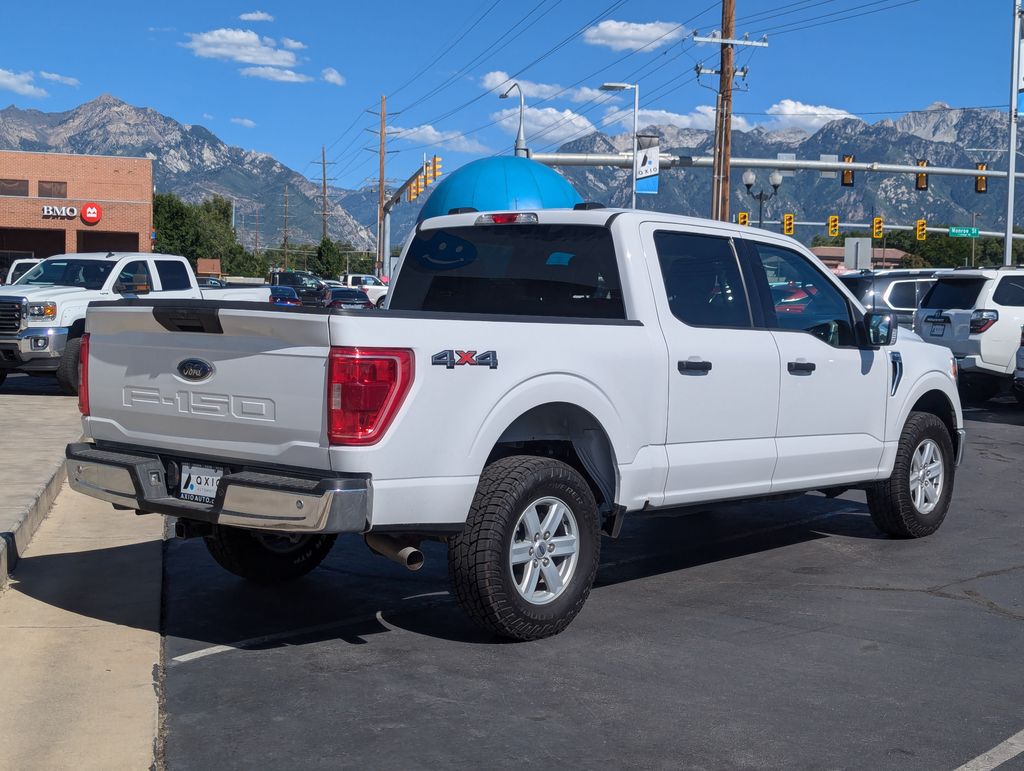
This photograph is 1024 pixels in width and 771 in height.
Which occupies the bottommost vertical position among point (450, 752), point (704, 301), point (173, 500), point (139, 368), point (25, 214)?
point (450, 752)

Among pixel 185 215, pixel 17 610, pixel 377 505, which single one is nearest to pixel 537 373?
pixel 377 505

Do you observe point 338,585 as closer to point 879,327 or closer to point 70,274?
point 879,327

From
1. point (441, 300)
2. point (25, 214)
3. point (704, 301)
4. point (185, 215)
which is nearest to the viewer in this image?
point (704, 301)

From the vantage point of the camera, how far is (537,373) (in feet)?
18.1

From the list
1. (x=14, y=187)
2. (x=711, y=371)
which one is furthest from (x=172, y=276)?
(x=14, y=187)

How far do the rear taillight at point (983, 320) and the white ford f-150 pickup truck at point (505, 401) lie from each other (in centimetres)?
1032

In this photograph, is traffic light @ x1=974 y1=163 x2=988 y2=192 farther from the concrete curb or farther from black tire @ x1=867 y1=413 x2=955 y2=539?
the concrete curb

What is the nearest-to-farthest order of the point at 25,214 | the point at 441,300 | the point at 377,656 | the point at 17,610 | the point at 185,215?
the point at 377,656 → the point at 17,610 → the point at 441,300 → the point at 25,214 → the point at 185,215

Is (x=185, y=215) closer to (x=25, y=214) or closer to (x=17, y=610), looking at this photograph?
(x=25, y=214)

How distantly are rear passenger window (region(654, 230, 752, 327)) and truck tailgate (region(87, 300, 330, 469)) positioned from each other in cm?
225

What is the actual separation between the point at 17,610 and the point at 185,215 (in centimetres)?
9425

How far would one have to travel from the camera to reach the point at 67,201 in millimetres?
65250

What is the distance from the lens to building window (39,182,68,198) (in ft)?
216

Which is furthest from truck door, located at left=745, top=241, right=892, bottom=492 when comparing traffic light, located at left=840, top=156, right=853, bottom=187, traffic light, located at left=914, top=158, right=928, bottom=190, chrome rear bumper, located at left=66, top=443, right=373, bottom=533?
traffic light, located at left=914, top=158, right=928, bottom=190
